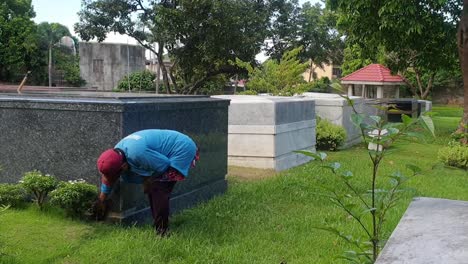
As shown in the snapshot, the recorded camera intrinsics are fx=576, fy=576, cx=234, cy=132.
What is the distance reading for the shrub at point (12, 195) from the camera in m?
5.18

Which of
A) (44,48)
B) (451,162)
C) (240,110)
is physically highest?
(44,48)

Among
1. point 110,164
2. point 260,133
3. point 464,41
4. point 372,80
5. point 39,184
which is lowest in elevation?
point 39,184

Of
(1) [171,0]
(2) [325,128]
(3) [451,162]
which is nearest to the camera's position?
(3) [451,162]

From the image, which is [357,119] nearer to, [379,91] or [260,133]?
[260,133]

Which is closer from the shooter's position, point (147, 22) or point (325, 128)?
point (325, 128)

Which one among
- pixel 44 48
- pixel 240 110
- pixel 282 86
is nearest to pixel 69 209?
pixel 240 110

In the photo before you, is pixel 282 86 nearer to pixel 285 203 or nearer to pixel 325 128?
pixel 325 128

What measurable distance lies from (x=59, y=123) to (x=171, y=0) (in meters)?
21.8

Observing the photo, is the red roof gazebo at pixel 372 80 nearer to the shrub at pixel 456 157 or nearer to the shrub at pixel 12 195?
the shrub at pixel 456 157

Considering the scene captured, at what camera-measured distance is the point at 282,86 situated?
14.9 metres

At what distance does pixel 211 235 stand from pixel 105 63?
1370 inches

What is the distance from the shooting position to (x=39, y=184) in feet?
16.7

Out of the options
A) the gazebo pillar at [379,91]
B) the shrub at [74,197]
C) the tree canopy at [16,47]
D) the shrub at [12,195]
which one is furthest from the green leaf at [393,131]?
the tree canopy at [16,47]

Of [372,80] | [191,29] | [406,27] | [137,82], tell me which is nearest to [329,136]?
[406,27]
